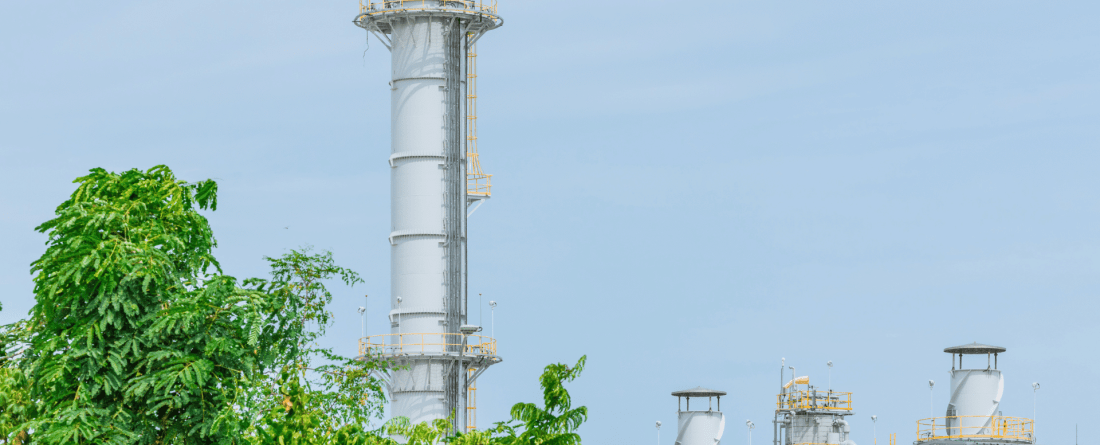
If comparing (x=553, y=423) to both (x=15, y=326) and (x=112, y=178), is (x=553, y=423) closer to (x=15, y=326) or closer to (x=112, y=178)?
(x=112, y=178)

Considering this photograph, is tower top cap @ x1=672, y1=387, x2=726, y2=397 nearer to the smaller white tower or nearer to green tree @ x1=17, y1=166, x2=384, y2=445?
the smaller white tower

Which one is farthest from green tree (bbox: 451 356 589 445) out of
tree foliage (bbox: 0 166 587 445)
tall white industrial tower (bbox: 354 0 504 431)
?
tall white industrial tower (bbox: 354 0 504 431)

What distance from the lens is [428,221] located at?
2338 inches

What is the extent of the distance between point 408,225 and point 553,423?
33.1 metres

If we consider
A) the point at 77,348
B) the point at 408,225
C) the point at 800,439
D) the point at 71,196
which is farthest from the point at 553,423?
the point at 800,439

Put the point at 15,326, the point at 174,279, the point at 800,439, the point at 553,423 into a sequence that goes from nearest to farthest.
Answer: the point at 553,423 → the point at 174,279 → the point at 15,326 → the point at 800,439

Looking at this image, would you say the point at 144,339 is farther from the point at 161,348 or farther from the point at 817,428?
the point at 817,428

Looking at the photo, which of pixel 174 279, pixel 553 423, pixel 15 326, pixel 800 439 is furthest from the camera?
pixel 800 439

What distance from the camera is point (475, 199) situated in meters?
60.8

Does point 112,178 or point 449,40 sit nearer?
point 112,178

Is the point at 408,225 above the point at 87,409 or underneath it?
above

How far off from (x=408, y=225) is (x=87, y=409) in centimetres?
3202

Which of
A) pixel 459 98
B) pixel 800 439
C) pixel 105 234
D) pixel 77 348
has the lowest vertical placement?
pixel 800 439

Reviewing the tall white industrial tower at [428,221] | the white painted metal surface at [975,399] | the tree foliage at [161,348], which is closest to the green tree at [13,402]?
the tree foliage at [161,348]
